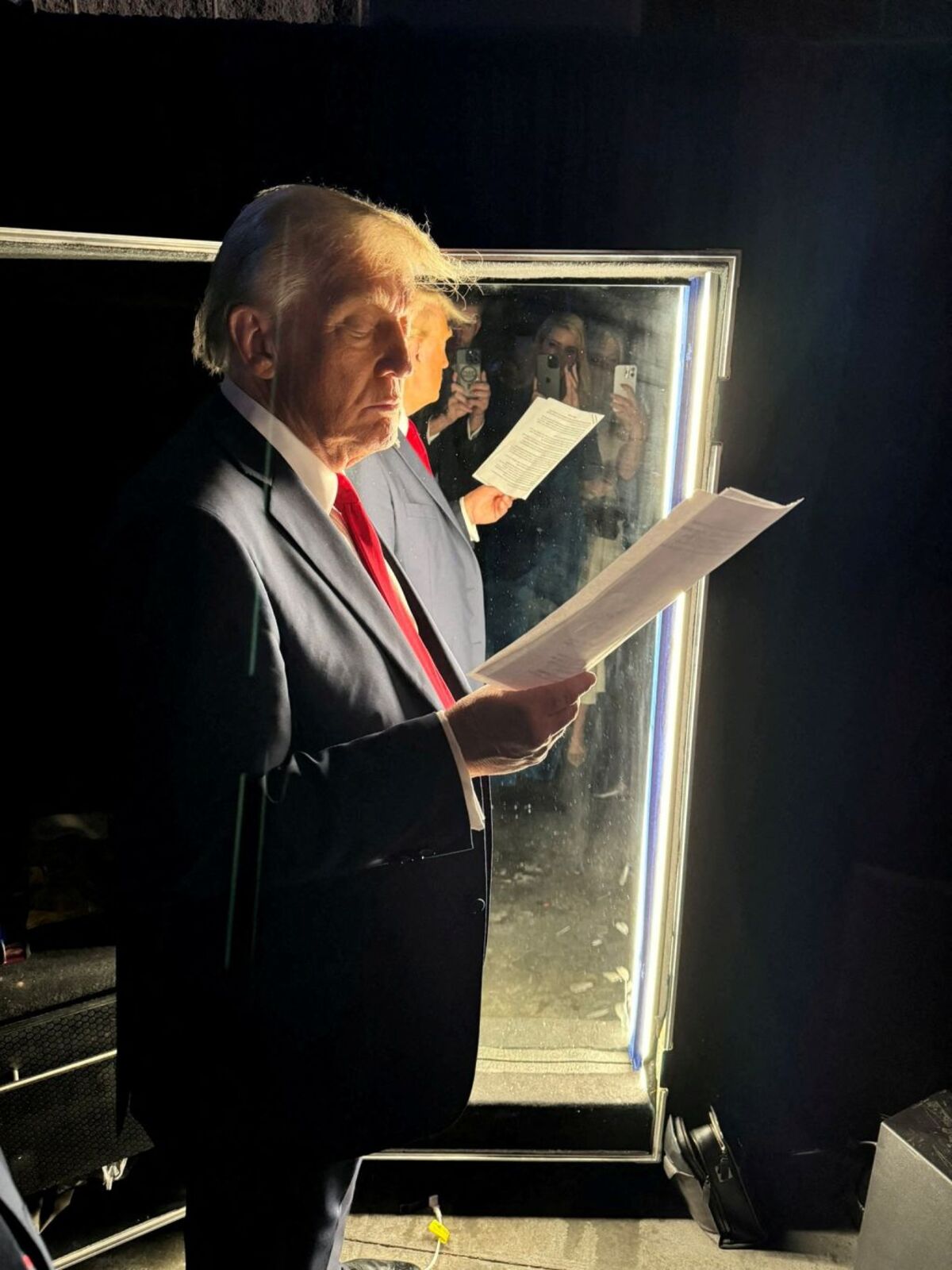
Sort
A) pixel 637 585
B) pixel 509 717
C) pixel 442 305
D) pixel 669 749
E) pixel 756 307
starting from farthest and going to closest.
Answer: pixel 669 749 → pixel 756 307 → pixel 442 305 → pixel 509 717 → pixel 637 585

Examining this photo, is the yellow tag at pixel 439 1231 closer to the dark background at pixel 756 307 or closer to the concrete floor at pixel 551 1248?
the concrete floor at pixel 551 1248

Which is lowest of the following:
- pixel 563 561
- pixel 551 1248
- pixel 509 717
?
pixel 551 1248

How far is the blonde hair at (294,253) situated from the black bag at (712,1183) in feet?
6.97

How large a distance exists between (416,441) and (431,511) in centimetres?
16

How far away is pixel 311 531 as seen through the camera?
1.46 metres

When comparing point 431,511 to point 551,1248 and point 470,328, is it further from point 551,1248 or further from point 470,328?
point 551,1248

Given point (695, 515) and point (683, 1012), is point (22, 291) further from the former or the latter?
point (683, 1012)

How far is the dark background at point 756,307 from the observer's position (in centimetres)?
175

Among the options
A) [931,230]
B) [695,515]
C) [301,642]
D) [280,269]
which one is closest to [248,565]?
[301,642]

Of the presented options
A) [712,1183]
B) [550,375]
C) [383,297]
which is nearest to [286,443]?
[383,297]

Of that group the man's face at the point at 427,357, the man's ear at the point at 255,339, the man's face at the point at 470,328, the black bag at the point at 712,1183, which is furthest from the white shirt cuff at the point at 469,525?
the black bag at the point at 712,1183

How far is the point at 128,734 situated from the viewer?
1439 mm

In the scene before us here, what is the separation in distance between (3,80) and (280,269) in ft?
2.25

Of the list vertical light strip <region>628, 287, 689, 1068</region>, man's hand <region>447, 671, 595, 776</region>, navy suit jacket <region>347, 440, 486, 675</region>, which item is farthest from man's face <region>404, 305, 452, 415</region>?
man's hand <region>447, 671, 595, 776</region>
